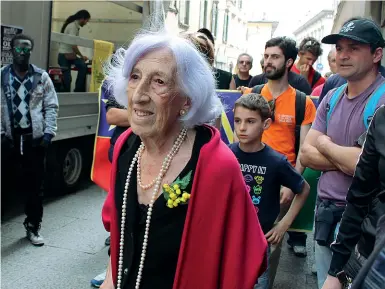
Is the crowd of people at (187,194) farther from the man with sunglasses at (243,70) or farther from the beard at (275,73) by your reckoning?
the man with sunglasses at (243,70)

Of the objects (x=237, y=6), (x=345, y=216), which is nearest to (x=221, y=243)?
(x=345, y=216)

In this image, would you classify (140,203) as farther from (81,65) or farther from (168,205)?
(81,65)

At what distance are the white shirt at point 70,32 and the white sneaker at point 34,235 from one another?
2.35 meters

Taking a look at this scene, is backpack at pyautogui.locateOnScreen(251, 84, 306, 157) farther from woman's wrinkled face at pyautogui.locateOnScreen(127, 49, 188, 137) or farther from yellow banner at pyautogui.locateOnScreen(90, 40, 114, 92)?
yellow banner at pyautogui.locateOnScreen(90, 40, 114, 92)

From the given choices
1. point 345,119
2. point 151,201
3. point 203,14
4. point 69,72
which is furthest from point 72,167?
point 203,14

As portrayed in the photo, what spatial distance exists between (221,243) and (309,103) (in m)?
2.27

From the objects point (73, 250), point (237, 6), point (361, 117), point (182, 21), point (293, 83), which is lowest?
point (73, 250)

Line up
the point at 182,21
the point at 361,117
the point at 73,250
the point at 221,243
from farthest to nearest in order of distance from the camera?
the point at 182,21 → the point at 73,250 → the point at 361,117 → the point at 221,243

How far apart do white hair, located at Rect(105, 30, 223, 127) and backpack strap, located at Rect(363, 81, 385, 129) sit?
0.97 m

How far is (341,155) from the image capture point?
Answer: 2.46 m

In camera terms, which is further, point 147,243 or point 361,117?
point 361,117

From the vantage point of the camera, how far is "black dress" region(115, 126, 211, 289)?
1712 millimetres

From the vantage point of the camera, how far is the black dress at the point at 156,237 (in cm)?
171

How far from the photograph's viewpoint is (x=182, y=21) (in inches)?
664
